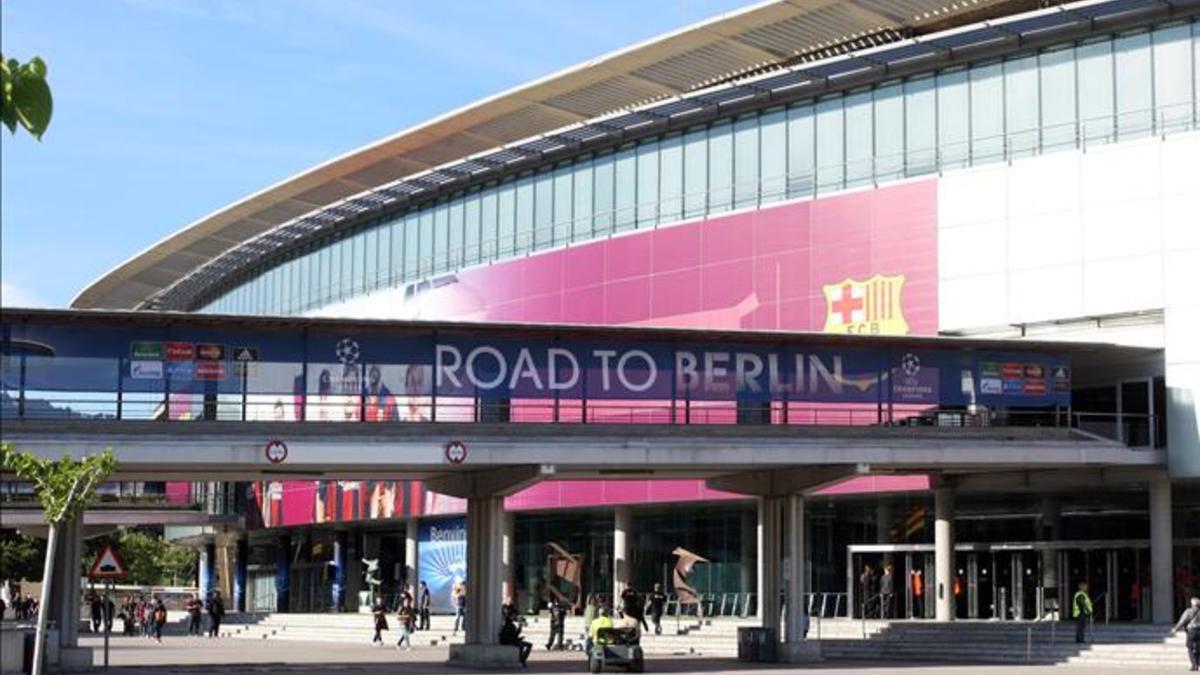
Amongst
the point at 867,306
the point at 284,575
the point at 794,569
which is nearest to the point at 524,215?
the point at 867,306

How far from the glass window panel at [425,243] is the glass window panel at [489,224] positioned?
3.42 meters

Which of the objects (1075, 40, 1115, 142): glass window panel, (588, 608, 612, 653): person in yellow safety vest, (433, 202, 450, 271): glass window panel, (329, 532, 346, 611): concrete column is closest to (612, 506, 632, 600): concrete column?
(433, 202, 450, 271): glass window panel

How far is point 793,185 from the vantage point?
49.9m

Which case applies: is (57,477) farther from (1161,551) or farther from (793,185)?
(793,185)

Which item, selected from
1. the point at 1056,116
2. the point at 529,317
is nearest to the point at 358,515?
the point at 529,317

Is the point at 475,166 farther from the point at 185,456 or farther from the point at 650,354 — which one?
the point at 185,456

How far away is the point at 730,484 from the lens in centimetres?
3850

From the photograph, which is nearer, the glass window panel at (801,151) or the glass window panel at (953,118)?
the glass window panel at (953,118)

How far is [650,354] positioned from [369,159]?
92.5ft

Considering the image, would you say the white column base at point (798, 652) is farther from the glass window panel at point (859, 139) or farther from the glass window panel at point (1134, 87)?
the glass window panel at point (859, 139)

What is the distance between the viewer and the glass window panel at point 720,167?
51875 millimetres

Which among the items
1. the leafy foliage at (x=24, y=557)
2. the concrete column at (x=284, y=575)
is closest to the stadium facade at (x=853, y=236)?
the concrete column at (x=284, y=575)

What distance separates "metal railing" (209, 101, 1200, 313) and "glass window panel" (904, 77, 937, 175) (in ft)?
0.12

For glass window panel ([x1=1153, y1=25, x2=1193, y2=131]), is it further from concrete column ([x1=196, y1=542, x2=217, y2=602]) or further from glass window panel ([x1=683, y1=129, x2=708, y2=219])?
concrete column ([x1=196, y1=542, x2=217, y2=602])
